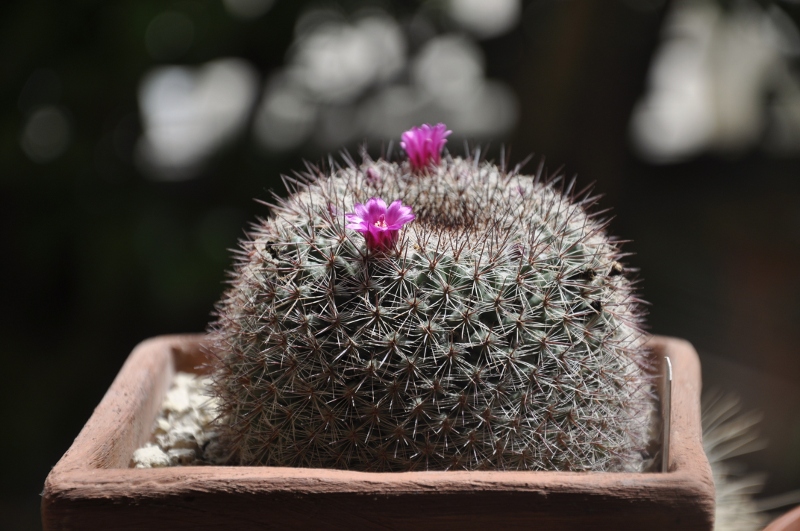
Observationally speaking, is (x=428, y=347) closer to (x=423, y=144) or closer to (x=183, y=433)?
(x=423, y=144)

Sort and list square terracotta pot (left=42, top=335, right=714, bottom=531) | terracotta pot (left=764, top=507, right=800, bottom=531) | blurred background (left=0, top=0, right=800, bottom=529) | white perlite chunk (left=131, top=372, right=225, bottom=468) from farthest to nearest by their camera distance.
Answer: blurred background (left=0, top=0, right=800, bottom=529) < white perlite chunk (left=131, top=372, right=225, bottom=468) < terracotta pot (left=764, top=507, right=800, bottom=531) < square terracotta pot (left=42, top=335, right=714, bottom=531)

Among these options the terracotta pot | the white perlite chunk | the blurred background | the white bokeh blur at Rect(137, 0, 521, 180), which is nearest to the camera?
the terracotta pot

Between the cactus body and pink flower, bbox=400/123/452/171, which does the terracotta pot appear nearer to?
the cactus body

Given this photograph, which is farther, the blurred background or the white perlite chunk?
the blurred background

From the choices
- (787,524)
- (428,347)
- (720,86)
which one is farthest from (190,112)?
(787,524)

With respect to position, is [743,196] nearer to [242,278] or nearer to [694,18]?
[694,18]

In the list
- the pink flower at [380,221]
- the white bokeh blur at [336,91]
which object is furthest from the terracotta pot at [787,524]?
the white bokeh blur at [336,91]

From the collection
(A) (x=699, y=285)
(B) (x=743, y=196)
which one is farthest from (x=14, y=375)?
(B) (x=743, y=196)

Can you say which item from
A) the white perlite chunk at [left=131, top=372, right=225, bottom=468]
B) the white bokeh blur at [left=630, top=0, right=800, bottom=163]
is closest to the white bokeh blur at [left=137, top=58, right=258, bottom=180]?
the white perlite chunk at [left=131, top=372, right=225, bottom=468]
